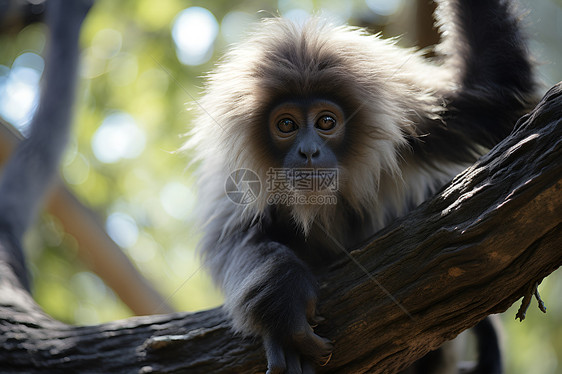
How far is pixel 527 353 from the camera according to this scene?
630 centimetres

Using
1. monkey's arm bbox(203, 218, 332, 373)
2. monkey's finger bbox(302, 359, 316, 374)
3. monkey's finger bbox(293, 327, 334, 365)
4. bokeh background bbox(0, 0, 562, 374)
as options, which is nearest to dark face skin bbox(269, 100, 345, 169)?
monkey's arm bbox(203, 218, 332, 373)

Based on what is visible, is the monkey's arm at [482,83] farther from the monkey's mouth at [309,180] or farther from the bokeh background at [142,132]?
the bokeh background at [142,132]

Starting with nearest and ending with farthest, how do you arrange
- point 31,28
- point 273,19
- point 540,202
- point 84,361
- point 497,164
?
point 540,202 → point 497,164 → point 84,361 → point 273,19 → point 31,28

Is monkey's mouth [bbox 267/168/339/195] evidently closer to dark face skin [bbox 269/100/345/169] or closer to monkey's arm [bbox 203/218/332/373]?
dark face skin [bbox 269/100/345/169]

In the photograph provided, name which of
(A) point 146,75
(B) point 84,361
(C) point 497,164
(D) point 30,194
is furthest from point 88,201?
(C) point 497,164

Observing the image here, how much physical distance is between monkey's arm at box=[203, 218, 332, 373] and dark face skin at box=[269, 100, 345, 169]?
56cm

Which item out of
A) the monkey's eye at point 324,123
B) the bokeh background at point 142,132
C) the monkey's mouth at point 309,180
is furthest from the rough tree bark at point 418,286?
the bokeh background at point 142,132

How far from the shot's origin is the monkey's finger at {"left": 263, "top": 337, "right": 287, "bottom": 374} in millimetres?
2793

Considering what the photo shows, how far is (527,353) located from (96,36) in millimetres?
6406

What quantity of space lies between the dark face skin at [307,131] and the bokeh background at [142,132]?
321 cm

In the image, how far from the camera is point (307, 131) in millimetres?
3268

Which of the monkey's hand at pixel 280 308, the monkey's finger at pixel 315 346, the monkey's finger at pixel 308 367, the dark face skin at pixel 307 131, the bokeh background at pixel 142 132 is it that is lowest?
the monkey's finger at pixel 308 367

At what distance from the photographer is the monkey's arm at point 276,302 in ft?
9.29

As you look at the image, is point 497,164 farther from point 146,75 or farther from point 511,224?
point 146,75
